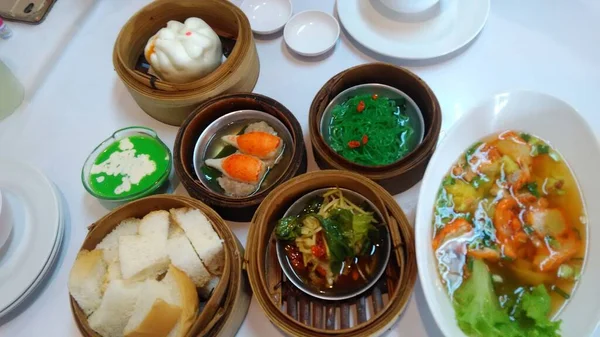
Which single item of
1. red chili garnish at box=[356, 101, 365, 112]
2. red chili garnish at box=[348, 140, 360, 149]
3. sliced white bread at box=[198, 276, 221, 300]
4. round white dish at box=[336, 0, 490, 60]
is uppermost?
round white dish at box=[336, 0, 490, 60]

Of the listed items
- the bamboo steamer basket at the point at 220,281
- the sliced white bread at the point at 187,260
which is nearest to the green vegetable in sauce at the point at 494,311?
the bamboo steamer basket at the point at 220,281

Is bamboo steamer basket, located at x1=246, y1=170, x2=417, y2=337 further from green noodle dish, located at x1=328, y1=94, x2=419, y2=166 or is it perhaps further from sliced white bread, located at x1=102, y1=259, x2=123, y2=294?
sliced white bread, located at x1=102, y1=259, x2=123, y2=294

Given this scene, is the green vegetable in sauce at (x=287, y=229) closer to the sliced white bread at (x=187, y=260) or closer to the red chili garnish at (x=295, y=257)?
the red chili garnish at (x=295, y=257)

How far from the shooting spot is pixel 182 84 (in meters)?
1.88

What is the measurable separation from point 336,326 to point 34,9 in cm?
203


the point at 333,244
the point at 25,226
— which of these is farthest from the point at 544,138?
the point at 25,226

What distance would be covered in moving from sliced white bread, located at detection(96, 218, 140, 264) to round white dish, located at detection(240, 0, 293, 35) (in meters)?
1.01

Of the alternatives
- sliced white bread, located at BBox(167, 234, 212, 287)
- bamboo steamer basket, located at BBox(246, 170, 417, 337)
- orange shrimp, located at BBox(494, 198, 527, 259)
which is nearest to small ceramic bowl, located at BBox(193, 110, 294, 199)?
bamboo steamer basket, located at BBox(246, 170, 417, 337)

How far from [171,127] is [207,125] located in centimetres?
Answer: 22

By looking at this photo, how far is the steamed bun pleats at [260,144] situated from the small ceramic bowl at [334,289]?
0.81ft

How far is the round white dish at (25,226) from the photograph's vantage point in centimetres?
167

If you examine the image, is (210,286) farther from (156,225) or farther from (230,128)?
(230,128)

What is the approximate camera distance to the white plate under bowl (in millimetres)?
1300

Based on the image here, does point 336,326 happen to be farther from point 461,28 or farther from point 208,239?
point 461,28
